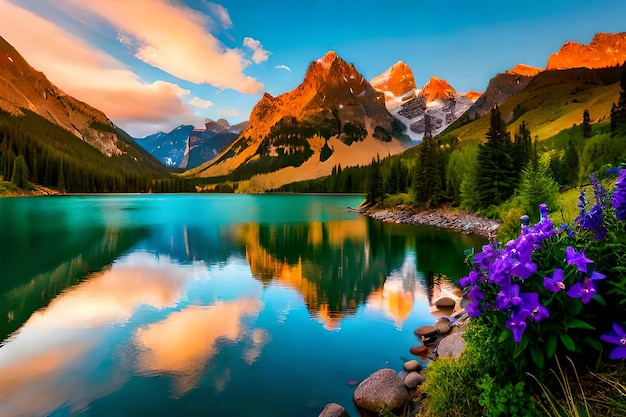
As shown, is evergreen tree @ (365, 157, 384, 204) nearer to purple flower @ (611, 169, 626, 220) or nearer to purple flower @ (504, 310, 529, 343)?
purple flower @ (611, 169, 626, 220)

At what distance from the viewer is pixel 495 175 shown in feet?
220

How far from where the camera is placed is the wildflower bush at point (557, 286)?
470 centimetres

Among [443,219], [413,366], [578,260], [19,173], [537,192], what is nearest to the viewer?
[578,260]

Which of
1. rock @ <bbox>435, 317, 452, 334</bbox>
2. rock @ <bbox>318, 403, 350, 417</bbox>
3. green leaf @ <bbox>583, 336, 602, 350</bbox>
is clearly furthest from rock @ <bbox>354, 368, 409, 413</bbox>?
green leaf @ <bbox>583, 336, 602, 350</bbox>

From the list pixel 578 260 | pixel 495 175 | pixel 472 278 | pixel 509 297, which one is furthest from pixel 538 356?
pixel 495 175

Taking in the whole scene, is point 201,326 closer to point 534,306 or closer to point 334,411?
point 334,411

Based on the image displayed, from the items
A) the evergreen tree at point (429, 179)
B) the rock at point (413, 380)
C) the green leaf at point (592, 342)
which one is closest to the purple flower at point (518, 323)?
the green leaf at point (592, 342)

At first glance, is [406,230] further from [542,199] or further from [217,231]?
[217,231]

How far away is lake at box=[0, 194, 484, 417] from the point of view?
39.9 feet

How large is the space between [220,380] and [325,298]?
463 inches

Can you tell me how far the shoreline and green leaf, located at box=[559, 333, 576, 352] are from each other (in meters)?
49.8

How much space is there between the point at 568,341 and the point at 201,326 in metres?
16.9

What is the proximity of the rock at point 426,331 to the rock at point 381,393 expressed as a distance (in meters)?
5.83

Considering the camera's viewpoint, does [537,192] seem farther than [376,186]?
No
